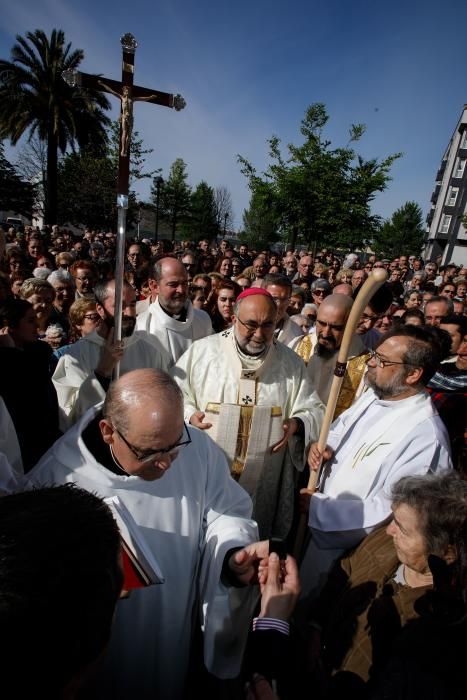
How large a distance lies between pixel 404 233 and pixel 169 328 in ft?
176

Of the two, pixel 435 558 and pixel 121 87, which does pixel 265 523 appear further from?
pixel 121 87

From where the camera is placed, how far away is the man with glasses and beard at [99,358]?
9.97 feet

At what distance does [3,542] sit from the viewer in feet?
2.77

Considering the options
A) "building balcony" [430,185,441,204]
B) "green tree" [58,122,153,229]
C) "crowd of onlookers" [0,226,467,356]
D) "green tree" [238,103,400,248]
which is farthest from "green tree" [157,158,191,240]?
"building balcony" [430,185,441,204]

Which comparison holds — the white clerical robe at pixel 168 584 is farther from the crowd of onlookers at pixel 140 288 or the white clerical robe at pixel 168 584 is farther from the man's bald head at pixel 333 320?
the man's bald head at pixel 333 320

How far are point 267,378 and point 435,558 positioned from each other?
1.82 meters

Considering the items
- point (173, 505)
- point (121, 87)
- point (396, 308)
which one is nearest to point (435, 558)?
point (173, 505)

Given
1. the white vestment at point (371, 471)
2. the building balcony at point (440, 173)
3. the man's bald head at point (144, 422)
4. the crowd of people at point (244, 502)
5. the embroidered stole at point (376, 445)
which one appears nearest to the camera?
the crowd of people at point (244, 502)

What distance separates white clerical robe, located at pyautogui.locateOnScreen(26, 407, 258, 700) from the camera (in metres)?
1.88

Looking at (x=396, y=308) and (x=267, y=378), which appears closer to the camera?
(x=267, y=378)

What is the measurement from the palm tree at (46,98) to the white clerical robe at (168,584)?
26.2m

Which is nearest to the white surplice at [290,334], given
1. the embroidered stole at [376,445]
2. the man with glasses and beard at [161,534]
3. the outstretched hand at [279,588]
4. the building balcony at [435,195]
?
the embroidered stole at [376,445]

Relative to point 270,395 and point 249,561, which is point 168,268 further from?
point 249,561

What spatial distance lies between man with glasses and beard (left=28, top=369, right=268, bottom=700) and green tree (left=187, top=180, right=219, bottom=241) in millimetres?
45380
